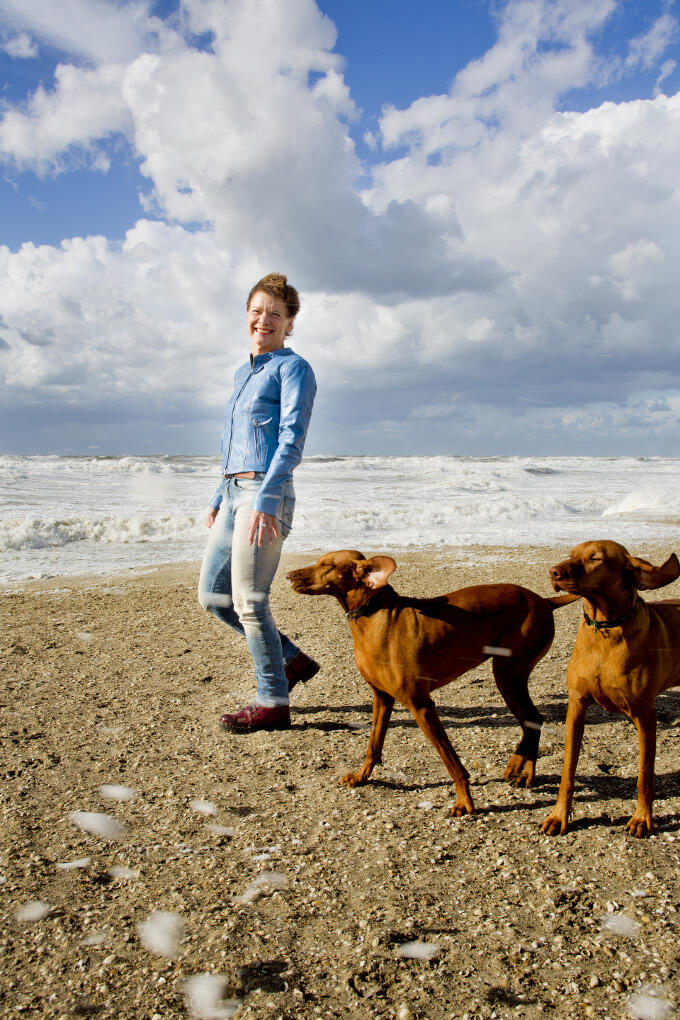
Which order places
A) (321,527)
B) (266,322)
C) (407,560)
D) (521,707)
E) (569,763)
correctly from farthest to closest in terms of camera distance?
(321,527), (407,560), (266,322), (521,707), (569,763)

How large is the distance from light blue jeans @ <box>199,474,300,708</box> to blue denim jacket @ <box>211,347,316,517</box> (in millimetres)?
104

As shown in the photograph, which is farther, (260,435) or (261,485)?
(260,435)

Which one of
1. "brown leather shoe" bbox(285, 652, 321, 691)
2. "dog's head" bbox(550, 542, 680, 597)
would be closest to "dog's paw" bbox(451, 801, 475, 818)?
"dog's head" bbox(550, 542, 680, 597)

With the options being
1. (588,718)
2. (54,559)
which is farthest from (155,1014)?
(54,559)

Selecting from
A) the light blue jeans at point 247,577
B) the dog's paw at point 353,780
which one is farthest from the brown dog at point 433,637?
the light blue jeans at point 247,577

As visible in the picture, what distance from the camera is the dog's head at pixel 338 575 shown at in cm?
265

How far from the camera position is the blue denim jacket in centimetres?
309

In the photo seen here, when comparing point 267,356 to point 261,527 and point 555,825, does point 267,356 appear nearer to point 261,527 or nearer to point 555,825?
point 261,527

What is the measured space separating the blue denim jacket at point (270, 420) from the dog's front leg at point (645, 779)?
1816 mm

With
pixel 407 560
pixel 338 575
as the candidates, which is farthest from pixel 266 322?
pixel 407 560

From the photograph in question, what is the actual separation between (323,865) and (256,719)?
4.25 ft

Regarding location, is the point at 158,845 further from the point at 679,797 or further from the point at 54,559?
the point at 54,559

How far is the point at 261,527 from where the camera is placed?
309cm

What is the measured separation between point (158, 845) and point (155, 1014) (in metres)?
0.86
